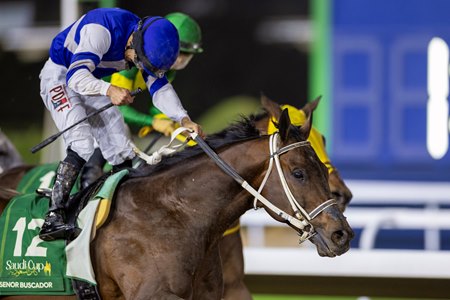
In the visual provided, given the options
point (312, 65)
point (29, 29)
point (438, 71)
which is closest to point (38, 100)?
point (29, 29)

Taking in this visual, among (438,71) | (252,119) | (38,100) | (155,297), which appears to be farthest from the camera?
(38,100)

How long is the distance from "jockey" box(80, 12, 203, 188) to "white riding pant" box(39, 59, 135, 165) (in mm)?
676

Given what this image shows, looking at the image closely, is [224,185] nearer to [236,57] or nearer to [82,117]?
[82,117]

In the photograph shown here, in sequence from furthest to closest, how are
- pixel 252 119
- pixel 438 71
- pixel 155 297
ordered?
pixel 438 71, pixel 252 119, pixel 155 297

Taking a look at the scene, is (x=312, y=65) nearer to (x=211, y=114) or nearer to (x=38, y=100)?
(x=211, y=114)

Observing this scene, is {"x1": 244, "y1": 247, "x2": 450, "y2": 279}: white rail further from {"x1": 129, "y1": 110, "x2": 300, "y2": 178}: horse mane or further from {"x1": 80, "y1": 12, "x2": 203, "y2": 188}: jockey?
{"x1": 129, "y1": 110, "x2": 300, "y2": 178}: horse mane

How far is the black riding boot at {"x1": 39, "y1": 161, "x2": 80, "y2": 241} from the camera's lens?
403 centimetres

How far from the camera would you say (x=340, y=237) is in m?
3.76

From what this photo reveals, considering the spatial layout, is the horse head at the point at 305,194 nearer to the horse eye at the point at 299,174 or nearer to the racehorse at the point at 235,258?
the horse eye at the point at 299,174

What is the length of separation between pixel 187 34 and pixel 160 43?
1569 mm

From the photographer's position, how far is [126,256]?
12.9ft

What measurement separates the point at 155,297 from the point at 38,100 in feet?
14.8

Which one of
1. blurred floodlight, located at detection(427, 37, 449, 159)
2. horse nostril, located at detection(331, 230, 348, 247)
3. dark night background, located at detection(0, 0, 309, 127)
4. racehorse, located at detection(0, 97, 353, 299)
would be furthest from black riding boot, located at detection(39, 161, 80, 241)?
blurred floodlight, located at detection(427, 37, 449, 159)

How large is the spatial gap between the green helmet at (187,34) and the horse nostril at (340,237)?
2.05 m
